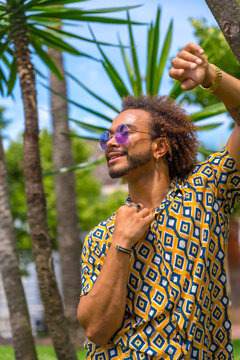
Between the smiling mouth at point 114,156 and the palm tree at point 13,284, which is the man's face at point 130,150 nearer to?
the smiling mouth at point 114,156

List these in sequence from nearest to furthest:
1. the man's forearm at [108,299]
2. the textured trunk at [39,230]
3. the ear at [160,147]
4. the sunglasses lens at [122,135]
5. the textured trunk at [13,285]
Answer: the man's forearm at [108,299] → the sunglasses lens at [122,135] → the ear at [160,147] → the textured trunk at [39,230] → the textured trunk at [13,285]

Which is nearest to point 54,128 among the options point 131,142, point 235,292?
point 131,142

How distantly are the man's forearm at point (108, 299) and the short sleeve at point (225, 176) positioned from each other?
530 mm

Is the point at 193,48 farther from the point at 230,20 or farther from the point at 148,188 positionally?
the point at 148,188

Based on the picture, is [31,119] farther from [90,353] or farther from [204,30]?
[204,30]

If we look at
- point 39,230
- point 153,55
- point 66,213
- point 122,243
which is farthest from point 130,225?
point 66,213

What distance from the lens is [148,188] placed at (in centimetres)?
246

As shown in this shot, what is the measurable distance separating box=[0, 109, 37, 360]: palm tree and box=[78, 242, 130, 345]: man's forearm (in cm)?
379

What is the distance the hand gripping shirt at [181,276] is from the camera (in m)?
2.13

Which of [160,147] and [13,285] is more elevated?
[160,147]

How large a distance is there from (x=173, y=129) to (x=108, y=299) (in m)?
0.90

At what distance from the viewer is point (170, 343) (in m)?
2.12

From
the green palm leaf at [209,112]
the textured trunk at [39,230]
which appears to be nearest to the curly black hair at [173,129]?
the textured trunk at [39,230]

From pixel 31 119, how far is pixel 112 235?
10.1 ft
